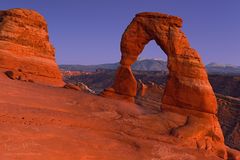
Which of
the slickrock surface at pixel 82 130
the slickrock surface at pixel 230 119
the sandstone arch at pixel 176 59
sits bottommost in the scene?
the slickrock surface at pixel 230 119

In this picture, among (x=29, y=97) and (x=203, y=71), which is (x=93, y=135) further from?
(x=203, y=71)

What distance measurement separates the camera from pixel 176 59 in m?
12.4

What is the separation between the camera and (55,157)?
6055 mm

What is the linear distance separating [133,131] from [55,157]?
366cm

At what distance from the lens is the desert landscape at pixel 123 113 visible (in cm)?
690

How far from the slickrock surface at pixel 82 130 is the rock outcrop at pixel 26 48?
319 inches

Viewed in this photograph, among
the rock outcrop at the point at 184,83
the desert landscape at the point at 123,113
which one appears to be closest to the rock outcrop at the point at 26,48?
the desert landscape at the point at 123,113

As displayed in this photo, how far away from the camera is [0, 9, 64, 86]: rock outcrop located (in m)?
19.5

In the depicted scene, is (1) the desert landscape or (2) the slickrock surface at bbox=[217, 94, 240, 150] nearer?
(1) the desert landscape

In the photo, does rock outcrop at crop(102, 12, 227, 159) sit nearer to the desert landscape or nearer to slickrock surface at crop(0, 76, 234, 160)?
the desert landscape

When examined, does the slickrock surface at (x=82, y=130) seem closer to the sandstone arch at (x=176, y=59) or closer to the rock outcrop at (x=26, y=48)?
the sandstone arch at (x=176, y=59)

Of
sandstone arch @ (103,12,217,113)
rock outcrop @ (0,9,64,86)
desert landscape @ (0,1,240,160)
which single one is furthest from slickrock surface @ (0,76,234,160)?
rock outcrop @ (0,9,64,86)

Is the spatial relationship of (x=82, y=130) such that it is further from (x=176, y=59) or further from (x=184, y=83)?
(x=176, y=59)

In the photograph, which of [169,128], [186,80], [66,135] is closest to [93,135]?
[66,135]
